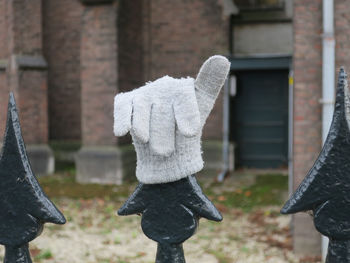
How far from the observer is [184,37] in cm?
1192

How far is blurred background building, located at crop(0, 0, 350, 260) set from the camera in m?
10.4

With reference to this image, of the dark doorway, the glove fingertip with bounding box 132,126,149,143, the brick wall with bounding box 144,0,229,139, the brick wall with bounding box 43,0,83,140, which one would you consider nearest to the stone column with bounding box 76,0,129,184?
the brick wall with bounding box 144,0,229,139

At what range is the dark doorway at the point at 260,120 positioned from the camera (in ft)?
40.2

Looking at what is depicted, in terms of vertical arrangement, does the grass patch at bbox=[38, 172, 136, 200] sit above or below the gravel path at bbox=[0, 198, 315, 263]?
below

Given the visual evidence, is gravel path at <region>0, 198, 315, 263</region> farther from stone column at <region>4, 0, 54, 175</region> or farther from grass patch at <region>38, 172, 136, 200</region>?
stone column at <region>4, 0, 54, 175</region>

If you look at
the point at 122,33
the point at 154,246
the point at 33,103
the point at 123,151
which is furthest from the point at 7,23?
the point at 154,246

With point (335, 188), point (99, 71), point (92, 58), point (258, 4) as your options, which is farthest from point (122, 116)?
point (258, 4)

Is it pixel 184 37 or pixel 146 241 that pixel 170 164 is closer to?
pixel 146 241

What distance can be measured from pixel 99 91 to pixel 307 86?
6.25 meters

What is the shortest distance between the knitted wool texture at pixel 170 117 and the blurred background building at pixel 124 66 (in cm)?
849

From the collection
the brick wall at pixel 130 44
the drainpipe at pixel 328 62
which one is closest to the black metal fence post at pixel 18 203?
the drainpipe at pixel 328 62

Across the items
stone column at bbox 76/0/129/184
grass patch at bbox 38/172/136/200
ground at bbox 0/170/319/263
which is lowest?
grass patch at bbox 38/172/136/200

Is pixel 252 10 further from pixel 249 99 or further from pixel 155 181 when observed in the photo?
pixel 155 181

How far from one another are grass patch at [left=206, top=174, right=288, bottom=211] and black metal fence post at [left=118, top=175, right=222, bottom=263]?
20.3 ft
